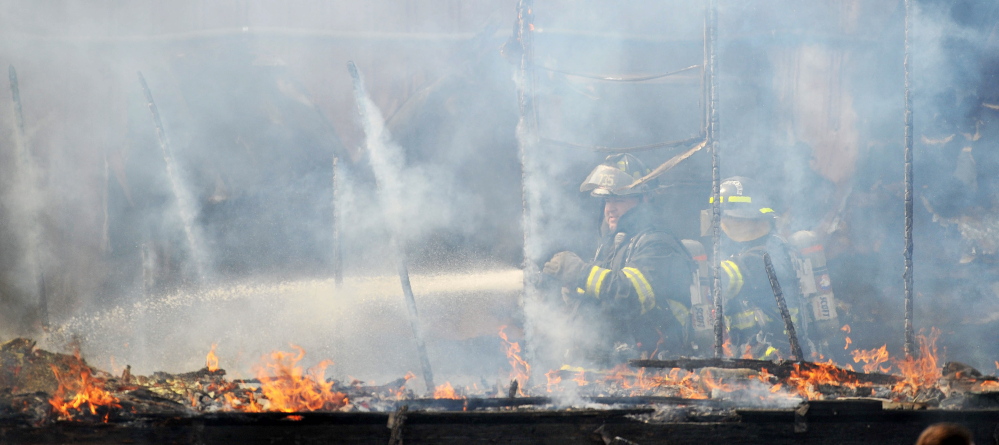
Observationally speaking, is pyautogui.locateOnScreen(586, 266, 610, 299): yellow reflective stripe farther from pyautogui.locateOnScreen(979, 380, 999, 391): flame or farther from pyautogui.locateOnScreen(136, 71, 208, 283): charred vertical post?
pyautogui.locateOnScreen(136, 71, 208, 283): charred vertical post

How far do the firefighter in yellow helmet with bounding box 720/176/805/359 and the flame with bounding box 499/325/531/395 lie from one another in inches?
84.2

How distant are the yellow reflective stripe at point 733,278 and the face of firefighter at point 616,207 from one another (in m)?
1.17

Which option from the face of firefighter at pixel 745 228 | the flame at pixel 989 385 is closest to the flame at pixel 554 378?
the face of firefighter at pixel 745 228

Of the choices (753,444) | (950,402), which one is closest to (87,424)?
(753,444)

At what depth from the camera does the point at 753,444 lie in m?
3.73

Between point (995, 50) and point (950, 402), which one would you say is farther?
point (995, 50)

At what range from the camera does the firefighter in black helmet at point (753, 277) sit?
6727 mm

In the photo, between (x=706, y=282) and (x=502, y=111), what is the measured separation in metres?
3.87

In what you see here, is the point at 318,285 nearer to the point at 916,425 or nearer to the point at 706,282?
the point at 706,282

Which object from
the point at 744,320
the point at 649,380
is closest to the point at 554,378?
the point at 649,380

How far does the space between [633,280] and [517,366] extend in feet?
6.62

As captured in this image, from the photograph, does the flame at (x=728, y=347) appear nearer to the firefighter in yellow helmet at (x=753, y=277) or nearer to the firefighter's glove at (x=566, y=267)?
the firefighter in yellow helmet at (x=753, y=277)

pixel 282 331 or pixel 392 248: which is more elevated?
pixel 392 248

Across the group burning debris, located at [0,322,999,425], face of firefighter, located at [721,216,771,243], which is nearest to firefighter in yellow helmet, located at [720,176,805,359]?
face of firefighter, located at [721,216,771,243]
